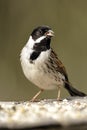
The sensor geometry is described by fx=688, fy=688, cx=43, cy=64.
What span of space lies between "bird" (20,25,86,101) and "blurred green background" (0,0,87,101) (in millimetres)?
3951

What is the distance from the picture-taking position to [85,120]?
473cm

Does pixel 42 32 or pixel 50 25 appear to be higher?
pixel 42 32

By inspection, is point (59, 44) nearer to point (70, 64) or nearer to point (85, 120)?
point (70, 64)

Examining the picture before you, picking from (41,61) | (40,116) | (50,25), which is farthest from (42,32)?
(50,25)

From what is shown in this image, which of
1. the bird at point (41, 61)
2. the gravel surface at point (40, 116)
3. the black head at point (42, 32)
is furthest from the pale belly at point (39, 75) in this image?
the gravel surface at point (40, 116)

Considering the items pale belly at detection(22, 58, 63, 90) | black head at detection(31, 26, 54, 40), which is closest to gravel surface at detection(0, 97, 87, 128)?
pale belly at detection(22, 58, 63, 90)

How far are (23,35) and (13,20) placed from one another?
1.07ft

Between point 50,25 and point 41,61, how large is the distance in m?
4.41

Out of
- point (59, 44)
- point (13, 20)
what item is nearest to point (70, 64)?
point (59, 44)

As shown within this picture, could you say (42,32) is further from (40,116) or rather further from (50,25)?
(50,25)

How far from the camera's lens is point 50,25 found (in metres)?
11.6

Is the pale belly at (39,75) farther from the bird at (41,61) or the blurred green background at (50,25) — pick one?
the blurred green background at (50,25)

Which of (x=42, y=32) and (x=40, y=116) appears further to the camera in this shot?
(x=42, y=32)

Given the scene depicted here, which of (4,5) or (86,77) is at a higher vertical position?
(4,5)
